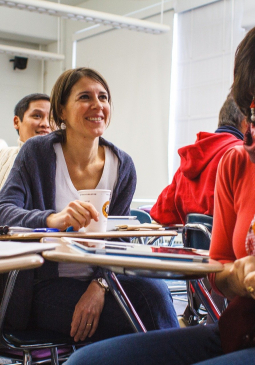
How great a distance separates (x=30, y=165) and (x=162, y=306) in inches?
29.9

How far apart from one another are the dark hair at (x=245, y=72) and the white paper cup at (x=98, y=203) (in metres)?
0.63

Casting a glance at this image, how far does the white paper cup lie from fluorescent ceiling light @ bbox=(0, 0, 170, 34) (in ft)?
10.9

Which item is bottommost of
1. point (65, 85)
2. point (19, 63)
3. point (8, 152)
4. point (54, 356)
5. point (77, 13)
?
point (54, 356)

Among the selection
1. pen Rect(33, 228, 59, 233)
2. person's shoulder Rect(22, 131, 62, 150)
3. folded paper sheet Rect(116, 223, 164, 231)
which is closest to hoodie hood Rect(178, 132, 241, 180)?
person's shoulder Rect(22, 131, 62, 150)

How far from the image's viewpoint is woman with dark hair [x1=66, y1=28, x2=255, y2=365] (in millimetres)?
920

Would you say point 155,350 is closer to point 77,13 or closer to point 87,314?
point 87,314

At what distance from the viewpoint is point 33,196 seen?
1.97m

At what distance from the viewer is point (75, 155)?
83.1 inches

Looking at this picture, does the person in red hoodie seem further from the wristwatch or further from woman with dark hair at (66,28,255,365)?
woman with dark hair at (66,28,255,365)

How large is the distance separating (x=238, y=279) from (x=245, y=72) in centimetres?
45

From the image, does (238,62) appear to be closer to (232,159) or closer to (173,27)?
(232,159)

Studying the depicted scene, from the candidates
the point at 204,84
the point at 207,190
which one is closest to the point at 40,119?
the point at 207,190

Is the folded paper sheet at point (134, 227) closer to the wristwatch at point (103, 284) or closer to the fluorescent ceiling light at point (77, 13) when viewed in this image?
the wristwatch at point (103, 284)

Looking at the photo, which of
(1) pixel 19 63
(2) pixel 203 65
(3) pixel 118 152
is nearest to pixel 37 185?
(3) pixel 118 152
